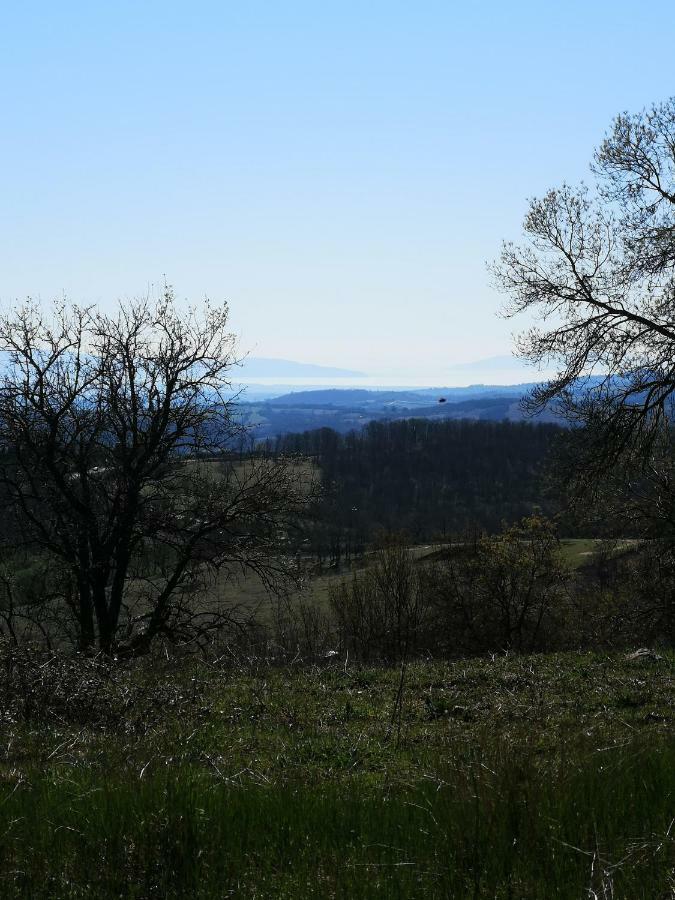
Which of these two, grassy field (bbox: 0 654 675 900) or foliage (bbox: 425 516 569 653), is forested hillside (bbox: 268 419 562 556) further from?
grassy field (bbox: 0 654 675 900)

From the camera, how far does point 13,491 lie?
722 inches

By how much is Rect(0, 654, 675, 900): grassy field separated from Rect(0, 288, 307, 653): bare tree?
11.6 metres

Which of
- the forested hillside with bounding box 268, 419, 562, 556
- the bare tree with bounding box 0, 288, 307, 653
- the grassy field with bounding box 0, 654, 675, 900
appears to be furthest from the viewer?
the forested hillside with bounding box 268, 419, 562, 556

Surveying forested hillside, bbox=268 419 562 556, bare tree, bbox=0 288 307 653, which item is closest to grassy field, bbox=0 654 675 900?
bare tree, bbox=0 288 307 653

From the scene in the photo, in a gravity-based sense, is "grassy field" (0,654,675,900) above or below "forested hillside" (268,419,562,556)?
above

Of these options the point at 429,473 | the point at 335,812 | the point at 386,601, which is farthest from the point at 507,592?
the point at 429,473

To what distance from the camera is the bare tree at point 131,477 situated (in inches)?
704

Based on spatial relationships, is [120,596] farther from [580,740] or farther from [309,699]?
[580,740]

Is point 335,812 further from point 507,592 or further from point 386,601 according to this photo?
point 386,601

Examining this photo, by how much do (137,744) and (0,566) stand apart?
619 inches

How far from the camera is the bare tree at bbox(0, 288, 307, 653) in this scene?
704 inches

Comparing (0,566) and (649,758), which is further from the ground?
(649,758)

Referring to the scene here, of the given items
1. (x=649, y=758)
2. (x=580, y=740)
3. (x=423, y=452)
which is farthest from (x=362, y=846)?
(x=423, y=452)

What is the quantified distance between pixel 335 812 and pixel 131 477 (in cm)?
1493
